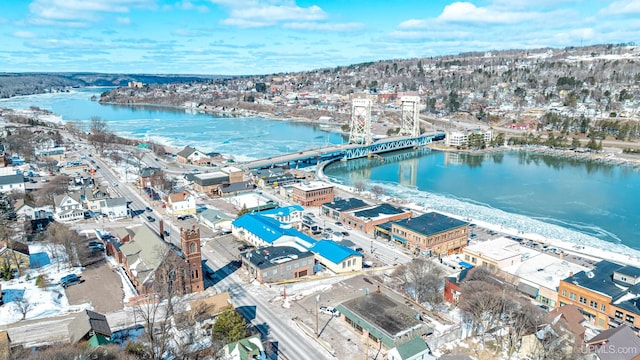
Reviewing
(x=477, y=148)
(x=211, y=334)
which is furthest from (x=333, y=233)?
(x=477, y=148)

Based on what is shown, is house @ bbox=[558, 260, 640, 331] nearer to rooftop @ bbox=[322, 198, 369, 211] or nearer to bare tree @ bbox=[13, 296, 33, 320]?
rooftop @ bbox=[322, 198, 369, 211]

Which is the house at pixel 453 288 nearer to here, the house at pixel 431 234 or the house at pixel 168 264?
the house at pixel 431 234

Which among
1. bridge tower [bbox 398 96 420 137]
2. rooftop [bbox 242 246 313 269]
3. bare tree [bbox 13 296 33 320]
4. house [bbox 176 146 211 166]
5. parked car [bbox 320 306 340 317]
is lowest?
parked car [bbox 320 306 340 317]

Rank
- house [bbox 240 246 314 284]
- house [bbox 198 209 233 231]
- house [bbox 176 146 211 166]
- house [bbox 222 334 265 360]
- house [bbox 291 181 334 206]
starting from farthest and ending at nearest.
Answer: house [bbox 176 146 211 166] → house [bbox 291 181 334 206] → house [bbox 198 209 233 231] → house [bbox 240 246 314 284] → house [bbox 222 334 265 360]

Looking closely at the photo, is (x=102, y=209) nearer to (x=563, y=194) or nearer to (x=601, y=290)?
(x=601, y=290)

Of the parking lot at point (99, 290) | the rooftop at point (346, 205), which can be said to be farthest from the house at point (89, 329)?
the rooftop at point (346, 205)

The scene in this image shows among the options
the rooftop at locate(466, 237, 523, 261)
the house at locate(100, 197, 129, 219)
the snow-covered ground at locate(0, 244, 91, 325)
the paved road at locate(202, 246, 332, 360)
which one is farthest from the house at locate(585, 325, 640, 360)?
the house at locate(100, 197, 129, 219)

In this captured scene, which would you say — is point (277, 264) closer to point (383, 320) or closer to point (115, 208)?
point (383, 320)

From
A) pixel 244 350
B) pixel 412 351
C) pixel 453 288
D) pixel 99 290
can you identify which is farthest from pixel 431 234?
pixel 99 290
